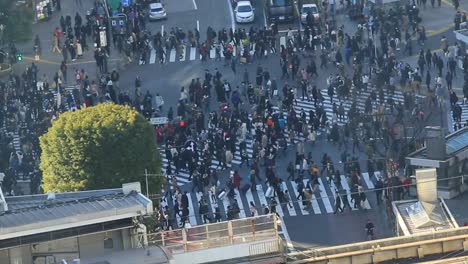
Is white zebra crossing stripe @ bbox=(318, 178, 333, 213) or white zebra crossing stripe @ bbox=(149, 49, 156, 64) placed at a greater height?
white zebra crossing stripe @ bbox=(318, 178, 333, 213)

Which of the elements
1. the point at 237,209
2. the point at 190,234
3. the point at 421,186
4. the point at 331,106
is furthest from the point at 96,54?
the point at 190,234

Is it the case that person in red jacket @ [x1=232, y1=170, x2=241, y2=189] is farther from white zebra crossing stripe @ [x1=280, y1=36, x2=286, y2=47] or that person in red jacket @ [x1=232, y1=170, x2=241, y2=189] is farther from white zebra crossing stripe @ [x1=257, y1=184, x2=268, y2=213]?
white zebra crossing stripe @ [x1=280, y1=36, x2=286, y2=47]

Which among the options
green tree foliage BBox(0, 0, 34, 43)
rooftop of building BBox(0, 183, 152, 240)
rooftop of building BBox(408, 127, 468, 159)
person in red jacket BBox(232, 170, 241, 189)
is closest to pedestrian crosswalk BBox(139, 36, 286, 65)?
green tree foliage BBox(0, 0, 34, 43)

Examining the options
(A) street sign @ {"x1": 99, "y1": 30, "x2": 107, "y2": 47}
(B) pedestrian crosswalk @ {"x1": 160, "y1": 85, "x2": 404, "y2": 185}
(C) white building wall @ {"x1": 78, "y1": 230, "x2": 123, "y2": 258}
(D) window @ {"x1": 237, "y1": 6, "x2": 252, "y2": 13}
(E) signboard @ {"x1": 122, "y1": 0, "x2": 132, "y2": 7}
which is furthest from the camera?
(E) signboard @ {"x1": 122, "y1": 0, "x2": 132, "y2": 7}

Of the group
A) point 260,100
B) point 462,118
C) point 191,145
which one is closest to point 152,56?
point 260,100

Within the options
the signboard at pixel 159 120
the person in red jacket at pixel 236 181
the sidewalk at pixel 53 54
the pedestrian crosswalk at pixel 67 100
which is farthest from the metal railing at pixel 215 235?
the sidewalk at pixel 53 54

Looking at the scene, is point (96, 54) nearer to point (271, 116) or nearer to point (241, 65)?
point (241, 65)

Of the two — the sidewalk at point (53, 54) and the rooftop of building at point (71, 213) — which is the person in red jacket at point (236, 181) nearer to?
the sidewalk at point (53, 54)
